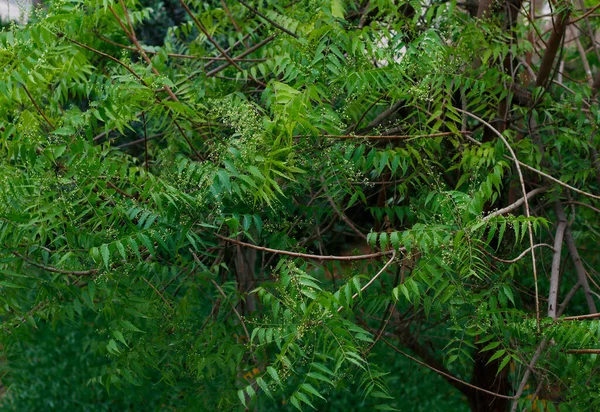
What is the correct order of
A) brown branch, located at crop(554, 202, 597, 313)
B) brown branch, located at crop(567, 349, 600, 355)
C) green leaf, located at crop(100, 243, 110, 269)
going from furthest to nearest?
brown branch, located at crop(554, 202, 597, 313)
brown branch, located at crop(567, 349, 600, 355)
green leaf, located at crop(100, 243, 110, 269)

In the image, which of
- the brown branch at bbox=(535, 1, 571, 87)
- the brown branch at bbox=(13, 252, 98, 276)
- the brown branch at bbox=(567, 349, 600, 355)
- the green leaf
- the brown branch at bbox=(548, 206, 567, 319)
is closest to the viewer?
the green leaf

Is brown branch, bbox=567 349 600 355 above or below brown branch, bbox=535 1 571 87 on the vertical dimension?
below

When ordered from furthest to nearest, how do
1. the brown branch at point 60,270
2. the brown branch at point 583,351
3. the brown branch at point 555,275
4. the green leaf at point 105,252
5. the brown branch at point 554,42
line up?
the brown branch at point 554,42, the brown branch at point 555,275, the brown branch at point 60,270, the brown branch at point 583,351, the green leaf at point 105,252

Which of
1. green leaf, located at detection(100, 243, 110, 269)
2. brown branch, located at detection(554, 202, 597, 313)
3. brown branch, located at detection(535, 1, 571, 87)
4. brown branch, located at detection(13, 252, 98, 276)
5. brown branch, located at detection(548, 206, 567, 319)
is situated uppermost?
brown branch, located at detection(535, 1, 571, 87)

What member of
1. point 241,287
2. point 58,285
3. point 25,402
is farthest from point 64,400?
point 58,285

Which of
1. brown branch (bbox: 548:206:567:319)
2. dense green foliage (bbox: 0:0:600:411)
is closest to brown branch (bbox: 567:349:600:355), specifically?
dense green foliage (bbox: 0:0:600:411)

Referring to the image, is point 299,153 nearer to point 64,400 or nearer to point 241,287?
point 241,287

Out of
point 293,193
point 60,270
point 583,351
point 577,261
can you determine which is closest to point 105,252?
point 60,270

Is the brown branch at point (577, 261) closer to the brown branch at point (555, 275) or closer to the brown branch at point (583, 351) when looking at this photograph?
the brown branch at point (555, 275)

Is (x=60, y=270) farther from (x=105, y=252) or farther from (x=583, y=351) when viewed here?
(x=583, y=351)

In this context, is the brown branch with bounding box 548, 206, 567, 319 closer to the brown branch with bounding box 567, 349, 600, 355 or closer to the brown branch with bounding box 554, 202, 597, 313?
the brown branch with bounding box 554, 202, 597, 313

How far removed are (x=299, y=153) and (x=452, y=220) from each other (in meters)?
0.78

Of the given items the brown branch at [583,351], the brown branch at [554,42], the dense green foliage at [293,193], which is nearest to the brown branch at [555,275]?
the dense green foliage at [293,193]

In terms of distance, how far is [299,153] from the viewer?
12.0 ft
